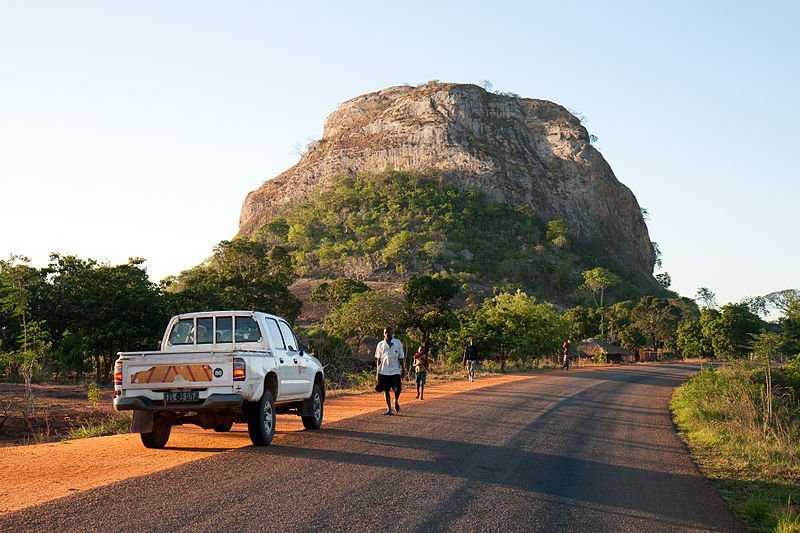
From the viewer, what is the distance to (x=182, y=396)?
10.9 metres

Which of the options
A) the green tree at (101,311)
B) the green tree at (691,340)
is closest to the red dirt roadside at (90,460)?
the green tree at (101,311)

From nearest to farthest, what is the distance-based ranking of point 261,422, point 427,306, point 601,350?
point 261,422 → point 427,306 → point 601,350

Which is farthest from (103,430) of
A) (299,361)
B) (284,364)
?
(284,364)

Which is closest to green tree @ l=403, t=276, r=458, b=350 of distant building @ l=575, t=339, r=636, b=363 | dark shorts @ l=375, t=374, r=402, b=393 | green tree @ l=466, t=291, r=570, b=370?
green tree @ l=466, t=291, r=570, b=370

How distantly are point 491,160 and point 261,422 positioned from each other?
128 metres

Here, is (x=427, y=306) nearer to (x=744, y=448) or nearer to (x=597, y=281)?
(x=744, y=448)

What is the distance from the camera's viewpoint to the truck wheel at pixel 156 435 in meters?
11.7

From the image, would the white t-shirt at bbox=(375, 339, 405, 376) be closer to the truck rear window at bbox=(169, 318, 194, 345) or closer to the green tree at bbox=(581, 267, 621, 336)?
the truck rear window at bbox=(169, 318, 194, 345)

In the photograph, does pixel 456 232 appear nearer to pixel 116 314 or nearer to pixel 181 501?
pixel 116 314

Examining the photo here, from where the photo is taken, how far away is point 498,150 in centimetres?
14062

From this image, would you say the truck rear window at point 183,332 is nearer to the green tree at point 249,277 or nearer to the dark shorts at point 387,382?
the dark shorts at point 387,382

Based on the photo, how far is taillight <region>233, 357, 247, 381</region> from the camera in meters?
10.9

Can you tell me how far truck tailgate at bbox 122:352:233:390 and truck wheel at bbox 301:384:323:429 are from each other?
10.7 feet

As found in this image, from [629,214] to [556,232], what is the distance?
33519 mm
